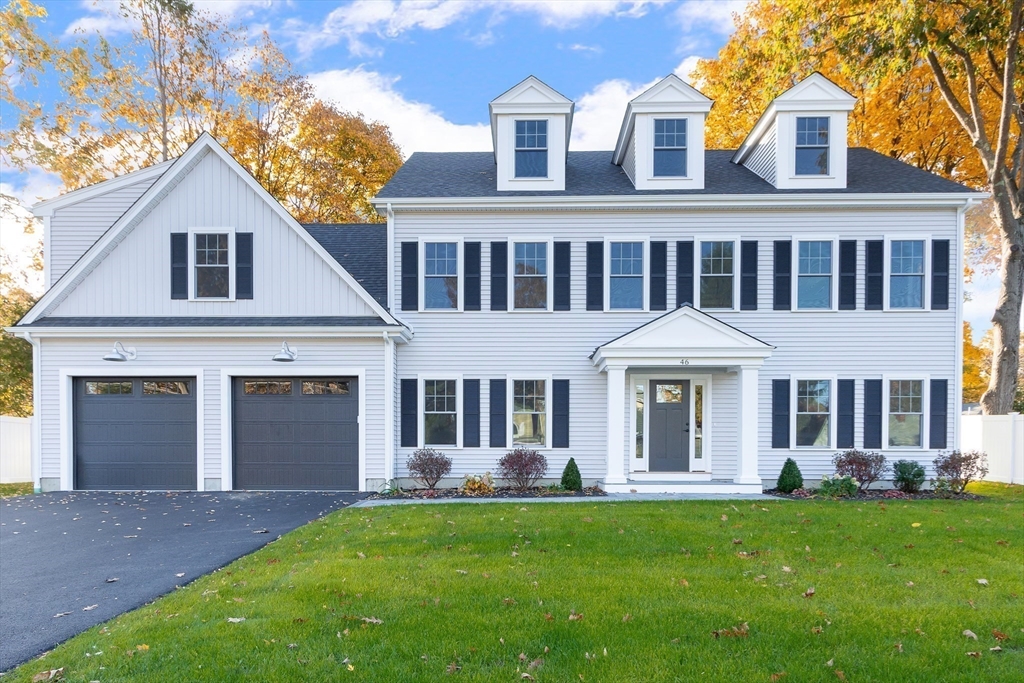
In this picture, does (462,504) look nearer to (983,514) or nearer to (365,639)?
(365,639)

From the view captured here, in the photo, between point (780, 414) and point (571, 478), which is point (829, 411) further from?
point (571, 478)

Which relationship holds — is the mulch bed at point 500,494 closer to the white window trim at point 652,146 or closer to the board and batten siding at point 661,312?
the board and batten siding at point 661,312

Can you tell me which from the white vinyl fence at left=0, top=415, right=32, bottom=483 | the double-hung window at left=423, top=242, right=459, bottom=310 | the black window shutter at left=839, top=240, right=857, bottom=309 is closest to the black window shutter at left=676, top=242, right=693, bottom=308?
the black window shutter at left=839, top=240, right=857, bottom=309

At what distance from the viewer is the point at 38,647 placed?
4891 mm

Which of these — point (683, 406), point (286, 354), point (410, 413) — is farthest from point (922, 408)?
point (286, 354)

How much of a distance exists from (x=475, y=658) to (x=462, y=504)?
22.1ft

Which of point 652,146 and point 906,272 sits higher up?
point 652,146

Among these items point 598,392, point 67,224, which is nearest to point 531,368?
point 598,392

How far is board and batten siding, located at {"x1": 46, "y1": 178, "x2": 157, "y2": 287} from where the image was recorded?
14492mm

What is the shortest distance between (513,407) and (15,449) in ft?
44.1

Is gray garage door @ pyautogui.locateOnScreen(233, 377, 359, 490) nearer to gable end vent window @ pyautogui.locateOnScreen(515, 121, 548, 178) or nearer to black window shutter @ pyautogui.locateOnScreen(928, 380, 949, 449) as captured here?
gable end vent window @ pyautogui.locateOnScreen(515, 121, 548, 178)

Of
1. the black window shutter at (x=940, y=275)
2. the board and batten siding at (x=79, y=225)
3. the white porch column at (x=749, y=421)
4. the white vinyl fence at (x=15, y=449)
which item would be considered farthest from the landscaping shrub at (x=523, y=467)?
the white vinyl fence at (x=15, y=449)

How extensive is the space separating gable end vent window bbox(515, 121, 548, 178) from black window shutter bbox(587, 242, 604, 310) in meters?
2.07

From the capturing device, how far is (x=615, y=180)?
48.8ft
